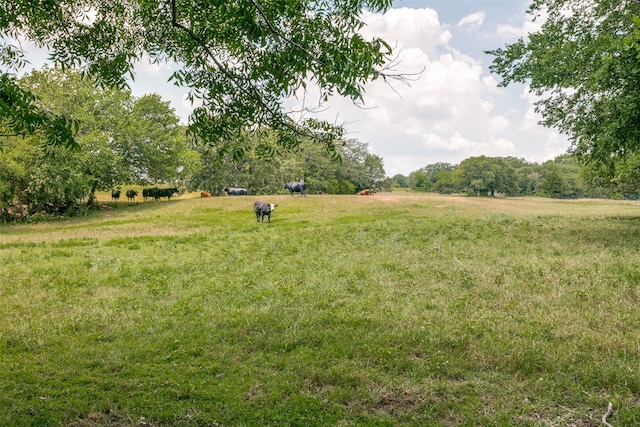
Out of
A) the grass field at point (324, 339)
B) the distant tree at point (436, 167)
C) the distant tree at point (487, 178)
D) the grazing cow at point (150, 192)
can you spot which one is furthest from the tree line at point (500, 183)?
the grass field at point (324, 339)

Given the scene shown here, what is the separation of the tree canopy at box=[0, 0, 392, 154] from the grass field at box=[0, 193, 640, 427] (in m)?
3.66

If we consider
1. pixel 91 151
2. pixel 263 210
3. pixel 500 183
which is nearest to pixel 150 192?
pixel 91 151

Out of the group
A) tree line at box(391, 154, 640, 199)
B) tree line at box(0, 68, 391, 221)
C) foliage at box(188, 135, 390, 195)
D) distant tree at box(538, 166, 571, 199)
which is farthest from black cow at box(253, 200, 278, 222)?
distant tree at box(538, 166, 571, 199)

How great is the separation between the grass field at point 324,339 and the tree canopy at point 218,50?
12.0 ft

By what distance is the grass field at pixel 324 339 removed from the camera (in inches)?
214

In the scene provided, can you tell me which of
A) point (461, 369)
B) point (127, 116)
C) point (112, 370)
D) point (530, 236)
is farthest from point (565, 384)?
point (127, 116)

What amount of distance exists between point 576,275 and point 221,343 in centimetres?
1036

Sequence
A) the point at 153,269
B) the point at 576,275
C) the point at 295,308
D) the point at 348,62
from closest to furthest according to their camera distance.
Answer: the point at 348,62
the point at 295,308
the point at 576,275
the point at 153,269

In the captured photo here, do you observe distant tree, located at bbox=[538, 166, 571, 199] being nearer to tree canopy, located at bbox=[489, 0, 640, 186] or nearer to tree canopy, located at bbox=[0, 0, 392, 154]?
tree canopy, located at bbox=[489, 0, 640, 186]

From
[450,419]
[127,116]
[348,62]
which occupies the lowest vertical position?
[450,419]

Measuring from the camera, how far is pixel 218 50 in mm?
7434

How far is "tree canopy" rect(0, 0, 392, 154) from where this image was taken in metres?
5.38

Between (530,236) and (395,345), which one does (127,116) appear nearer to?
(530,236)

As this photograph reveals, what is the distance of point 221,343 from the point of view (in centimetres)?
762
